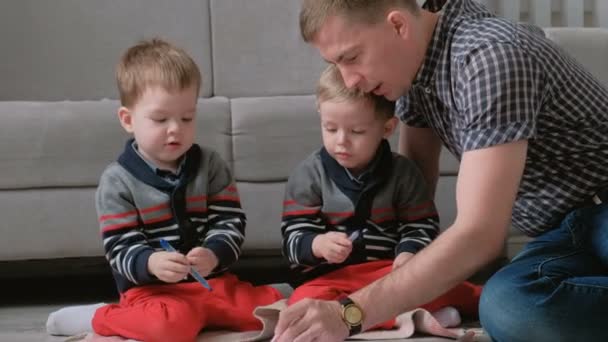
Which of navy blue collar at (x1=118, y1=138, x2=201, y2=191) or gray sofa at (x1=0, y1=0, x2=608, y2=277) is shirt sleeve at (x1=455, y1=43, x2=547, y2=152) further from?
gray sofa at (x1=0, y1=0, x2=608, y2=277)

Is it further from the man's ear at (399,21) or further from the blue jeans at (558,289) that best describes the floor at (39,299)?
the man's ear at (399,21)

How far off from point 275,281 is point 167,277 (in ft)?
2.46

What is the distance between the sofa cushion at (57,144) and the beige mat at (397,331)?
482mm

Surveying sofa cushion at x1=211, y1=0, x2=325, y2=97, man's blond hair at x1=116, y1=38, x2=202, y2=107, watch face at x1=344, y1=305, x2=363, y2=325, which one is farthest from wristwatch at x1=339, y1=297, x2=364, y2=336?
sofa cushion at x1=211, y1=0, x2=325, y2=97

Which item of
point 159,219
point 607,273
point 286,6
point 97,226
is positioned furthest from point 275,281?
point 607,273

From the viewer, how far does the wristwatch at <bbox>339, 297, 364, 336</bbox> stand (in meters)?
1.25

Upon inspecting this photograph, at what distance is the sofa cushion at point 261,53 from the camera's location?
2.64 m

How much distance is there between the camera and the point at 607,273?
147cm

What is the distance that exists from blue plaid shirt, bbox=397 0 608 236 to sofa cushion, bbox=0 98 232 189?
30.4 inches

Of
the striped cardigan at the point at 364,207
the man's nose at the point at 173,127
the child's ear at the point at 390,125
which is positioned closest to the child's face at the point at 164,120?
the man's nose at the point at 173,127

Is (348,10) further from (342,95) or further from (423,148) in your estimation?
(423,148)

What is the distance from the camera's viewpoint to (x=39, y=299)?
2.15 metres

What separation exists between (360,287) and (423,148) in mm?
320

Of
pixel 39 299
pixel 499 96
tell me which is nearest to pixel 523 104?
pixel 499 96
